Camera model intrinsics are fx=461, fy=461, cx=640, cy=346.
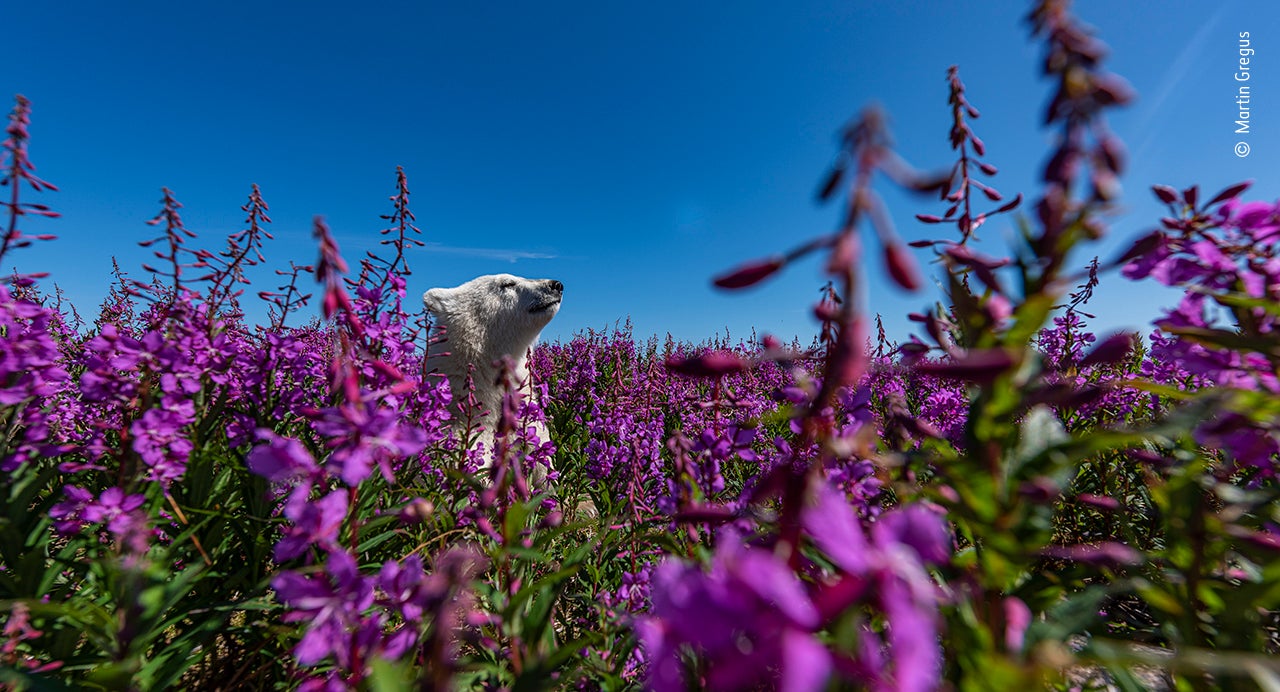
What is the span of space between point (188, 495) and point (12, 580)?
1.66 feet

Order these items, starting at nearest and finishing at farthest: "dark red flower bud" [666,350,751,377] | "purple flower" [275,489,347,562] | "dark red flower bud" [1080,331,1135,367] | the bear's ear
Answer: "dark red flower bud" [666,350,751,377]
"dark red flower bud" [1080,331,1135,367]
"purple flower" [275,489,347,562]
the bear's ear

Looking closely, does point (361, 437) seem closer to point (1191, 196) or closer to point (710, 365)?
point (710, 365)

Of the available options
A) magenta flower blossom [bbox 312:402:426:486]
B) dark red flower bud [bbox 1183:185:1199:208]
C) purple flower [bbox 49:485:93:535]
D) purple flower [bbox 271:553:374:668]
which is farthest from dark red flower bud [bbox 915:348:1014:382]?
purple flower [bbox 49:485:93:535]

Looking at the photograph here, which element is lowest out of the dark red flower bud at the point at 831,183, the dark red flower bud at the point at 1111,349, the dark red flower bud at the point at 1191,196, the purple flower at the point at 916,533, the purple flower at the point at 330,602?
the purple flower at the point at 330,602

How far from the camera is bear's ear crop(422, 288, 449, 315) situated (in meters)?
4.76

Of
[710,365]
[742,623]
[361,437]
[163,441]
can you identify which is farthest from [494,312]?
[742,623]

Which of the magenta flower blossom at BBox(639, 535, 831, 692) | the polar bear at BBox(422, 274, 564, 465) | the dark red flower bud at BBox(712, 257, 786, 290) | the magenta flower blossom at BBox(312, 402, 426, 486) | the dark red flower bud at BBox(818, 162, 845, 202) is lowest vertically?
the magenta flower blossom at BBox(639, 535, 831, 692)

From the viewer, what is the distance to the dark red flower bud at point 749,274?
1.91ft

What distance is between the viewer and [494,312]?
191 inches

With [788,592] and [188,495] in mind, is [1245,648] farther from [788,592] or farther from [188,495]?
[188,495]

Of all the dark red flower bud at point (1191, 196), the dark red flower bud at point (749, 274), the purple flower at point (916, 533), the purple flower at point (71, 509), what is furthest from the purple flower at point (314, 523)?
the dark red flower bud at point (1191, 196)

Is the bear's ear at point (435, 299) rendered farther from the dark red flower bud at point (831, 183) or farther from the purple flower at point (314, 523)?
the dark red flower bud at point (831, 183)

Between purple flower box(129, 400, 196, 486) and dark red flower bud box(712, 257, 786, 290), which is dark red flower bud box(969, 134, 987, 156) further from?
purple flower box(129, 400, 196, 486)

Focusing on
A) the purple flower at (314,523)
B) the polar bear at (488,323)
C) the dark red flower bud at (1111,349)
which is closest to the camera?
the dark red flower bud at (1111,349)
